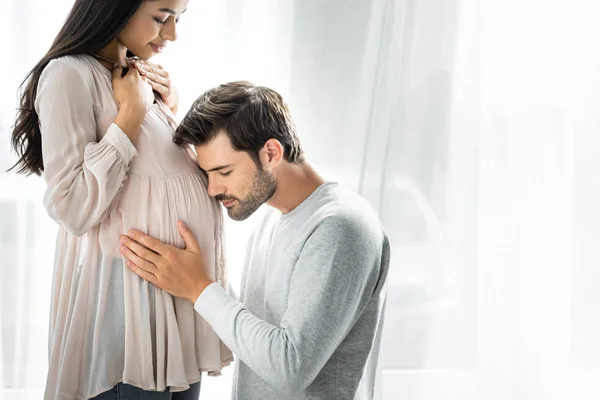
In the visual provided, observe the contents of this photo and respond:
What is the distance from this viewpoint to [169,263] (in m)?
1.20

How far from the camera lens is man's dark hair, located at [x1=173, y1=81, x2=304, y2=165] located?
1.27 metres

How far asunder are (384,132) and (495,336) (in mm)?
735

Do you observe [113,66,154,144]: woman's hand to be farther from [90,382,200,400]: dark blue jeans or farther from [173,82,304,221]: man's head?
[90,382,200,400]: dark blue jeans

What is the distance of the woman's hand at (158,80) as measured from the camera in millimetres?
1388

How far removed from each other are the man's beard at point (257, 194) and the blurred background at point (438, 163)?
67 centimetres

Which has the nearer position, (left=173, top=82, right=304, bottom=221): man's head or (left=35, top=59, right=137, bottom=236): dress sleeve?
(left=35, top=59, right=137, bottom=236): dress sleeve

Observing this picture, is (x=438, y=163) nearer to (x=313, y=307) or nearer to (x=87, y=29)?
(x=313, y=307)

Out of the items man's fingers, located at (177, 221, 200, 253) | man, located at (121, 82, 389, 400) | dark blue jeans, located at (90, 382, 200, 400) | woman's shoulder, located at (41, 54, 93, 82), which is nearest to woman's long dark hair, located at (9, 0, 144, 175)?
woman's shoulder, located at (41, 54, 93, 82)

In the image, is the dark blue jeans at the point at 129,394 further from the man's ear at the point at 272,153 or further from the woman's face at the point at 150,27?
the woman's face at the point at 150,27

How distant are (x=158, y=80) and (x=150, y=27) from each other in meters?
0.14

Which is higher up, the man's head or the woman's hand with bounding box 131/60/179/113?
the woman's hand with bounding box 131/60/179/113

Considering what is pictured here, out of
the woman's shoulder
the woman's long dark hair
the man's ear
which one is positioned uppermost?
the woman's long dark hair

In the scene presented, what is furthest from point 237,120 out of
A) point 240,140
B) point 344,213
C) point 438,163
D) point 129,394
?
point 438,163

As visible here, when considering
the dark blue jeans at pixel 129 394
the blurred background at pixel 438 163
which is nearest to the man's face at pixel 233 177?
the dark blue jeans at pixel 129 394
